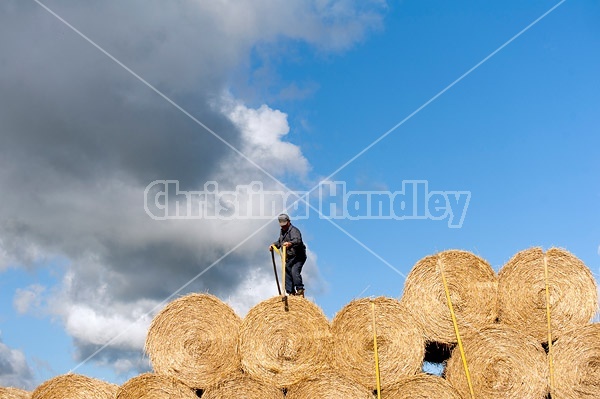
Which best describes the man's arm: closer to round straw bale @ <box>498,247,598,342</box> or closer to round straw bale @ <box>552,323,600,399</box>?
round straw bale @ <box>498,247,598,342</box>

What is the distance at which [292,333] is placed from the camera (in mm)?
7664

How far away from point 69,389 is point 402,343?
4107 millimetres

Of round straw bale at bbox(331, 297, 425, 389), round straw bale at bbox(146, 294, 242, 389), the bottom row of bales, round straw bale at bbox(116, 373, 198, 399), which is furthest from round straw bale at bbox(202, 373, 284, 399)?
round straw bale at bbox(331, 297, 425, 389)

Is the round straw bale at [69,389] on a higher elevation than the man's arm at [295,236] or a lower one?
lower

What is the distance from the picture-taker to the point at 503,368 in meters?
7.62

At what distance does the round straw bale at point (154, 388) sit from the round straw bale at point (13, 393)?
6.52ft

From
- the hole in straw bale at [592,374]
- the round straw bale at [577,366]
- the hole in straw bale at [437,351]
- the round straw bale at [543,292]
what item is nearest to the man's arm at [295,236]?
the hole in straw bale at [437,351]

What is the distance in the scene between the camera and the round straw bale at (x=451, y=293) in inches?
310

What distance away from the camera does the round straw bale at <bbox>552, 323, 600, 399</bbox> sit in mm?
7516

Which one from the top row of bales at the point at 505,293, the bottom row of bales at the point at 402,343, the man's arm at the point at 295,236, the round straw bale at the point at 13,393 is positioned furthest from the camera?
the man's arm at the point at 295,236

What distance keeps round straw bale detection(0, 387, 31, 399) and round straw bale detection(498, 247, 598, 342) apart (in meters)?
6.25

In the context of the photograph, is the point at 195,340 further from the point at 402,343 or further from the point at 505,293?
the point at 505,293

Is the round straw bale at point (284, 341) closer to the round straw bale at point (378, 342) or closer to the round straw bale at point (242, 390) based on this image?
the round straw bale at point (242, 390)

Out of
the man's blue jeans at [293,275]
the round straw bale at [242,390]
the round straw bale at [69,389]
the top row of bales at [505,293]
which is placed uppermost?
the man's blue jeans at [293,275]
